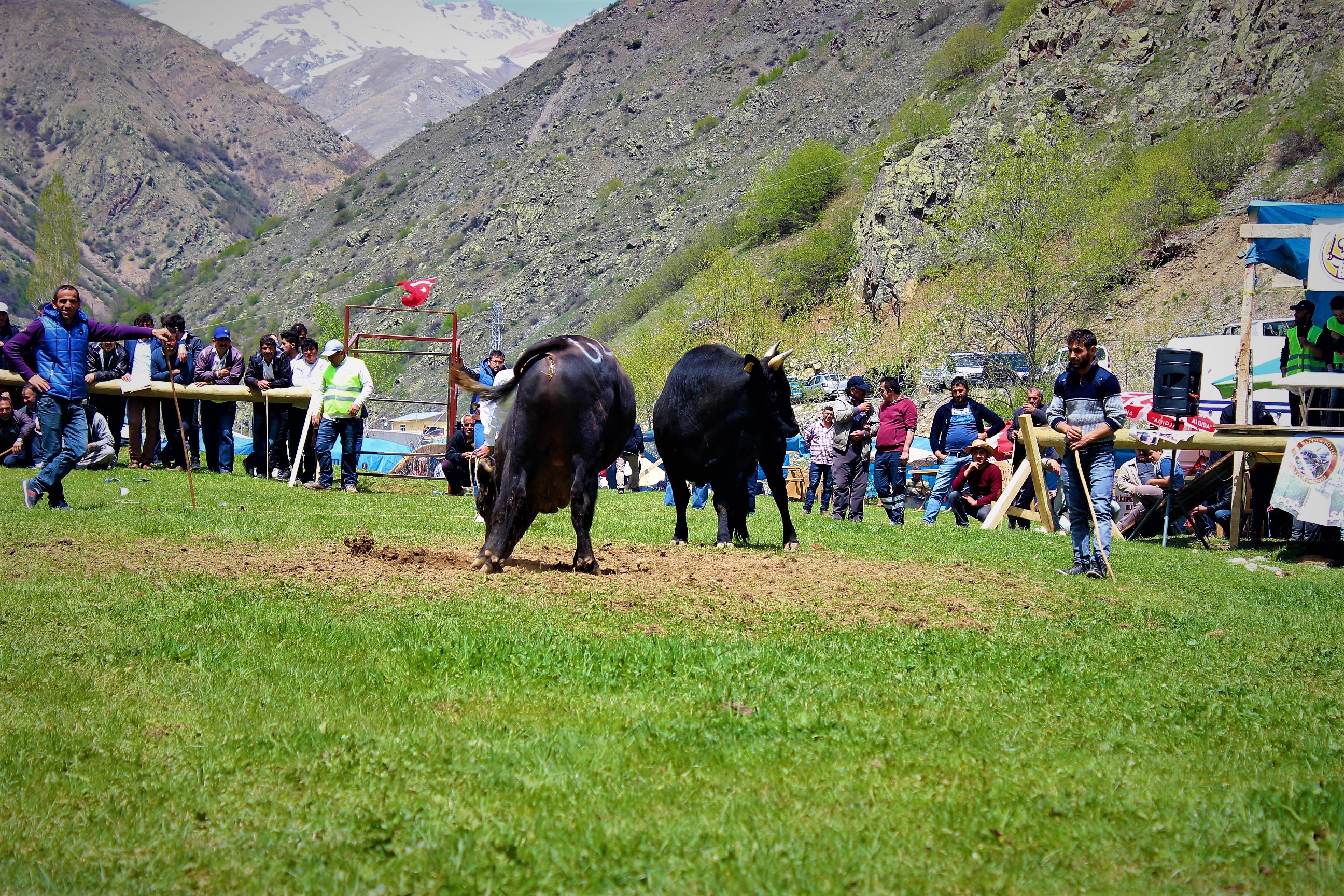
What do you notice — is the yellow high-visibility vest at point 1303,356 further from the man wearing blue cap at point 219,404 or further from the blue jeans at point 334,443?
the man wearing blue cap at point 219,404

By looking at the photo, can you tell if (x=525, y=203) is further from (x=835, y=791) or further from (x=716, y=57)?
(x=835, y=791)

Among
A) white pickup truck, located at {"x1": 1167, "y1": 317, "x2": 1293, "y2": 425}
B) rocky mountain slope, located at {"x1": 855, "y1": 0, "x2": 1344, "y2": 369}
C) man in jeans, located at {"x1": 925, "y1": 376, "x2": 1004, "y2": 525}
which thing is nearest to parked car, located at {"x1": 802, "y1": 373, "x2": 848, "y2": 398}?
rocky mountain slope, located at {"x1": 855, "y1": 0, "x2": 1344, "y2": 369}

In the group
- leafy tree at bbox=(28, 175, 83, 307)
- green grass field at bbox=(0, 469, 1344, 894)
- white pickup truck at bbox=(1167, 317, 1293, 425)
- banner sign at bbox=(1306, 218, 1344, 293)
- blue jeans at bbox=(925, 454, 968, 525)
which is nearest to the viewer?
green grass field at bbox=(0, 469, 1344, 894)

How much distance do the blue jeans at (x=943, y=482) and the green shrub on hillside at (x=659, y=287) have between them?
204ft

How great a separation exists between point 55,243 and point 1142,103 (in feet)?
255

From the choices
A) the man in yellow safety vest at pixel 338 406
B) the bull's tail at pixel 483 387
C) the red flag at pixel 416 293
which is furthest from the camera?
the red flag at pixel 416 293

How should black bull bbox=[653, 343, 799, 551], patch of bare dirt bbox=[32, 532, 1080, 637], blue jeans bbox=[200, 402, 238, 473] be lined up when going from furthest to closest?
blue jeans bbox=[200, 402, 238, 473]
black bull bbox=[653, 343, 799, 551]
patch of bare dirt bbox=[32, 532, 1080, 637]

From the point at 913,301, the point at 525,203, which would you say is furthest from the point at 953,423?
the point at 525,203

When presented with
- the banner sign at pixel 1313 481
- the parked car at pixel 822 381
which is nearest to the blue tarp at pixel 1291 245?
the banner sign at pixel 1313 481

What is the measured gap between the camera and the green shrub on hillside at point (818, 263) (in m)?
70.6

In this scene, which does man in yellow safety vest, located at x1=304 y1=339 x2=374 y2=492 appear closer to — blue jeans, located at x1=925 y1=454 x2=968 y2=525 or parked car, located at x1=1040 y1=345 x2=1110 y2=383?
blue jeans, located at x1=925 y1=454 x2=968 y2=525

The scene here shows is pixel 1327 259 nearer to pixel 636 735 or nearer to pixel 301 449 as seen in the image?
pixel 636 735

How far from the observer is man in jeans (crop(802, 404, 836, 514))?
59.9 feet

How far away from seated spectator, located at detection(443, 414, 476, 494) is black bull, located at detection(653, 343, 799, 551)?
214 inches
